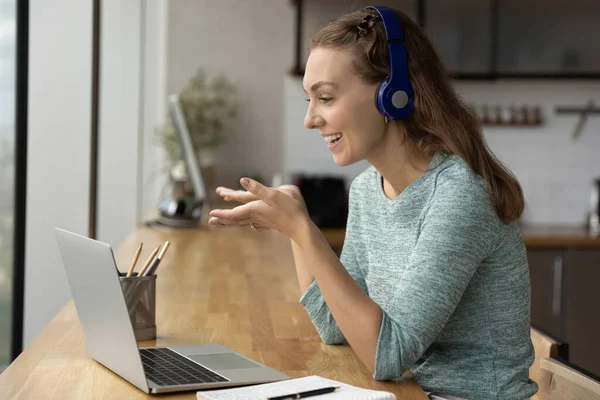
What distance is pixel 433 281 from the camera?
48.8 inches

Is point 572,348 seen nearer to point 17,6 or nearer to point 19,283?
point 19,283

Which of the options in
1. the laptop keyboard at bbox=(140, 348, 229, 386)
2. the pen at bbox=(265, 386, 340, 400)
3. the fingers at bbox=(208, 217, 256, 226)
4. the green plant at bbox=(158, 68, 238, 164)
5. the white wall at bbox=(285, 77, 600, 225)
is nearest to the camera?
the pen at bbox=(265, 386, 340, 400)

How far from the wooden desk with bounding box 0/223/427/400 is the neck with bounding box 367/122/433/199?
325mm

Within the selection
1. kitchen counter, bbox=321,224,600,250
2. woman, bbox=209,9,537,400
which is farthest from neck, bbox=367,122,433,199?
kitchen counter, bbox=321,224,600,250

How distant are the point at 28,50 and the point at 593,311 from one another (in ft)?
10.1

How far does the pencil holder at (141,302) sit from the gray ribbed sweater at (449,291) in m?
0.30

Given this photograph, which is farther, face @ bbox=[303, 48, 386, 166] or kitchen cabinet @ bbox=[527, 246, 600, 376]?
kitchen cabinet @ bbox=[527, 246, 600, 376]

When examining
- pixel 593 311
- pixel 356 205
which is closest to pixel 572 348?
pixel 593 311

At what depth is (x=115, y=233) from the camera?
3846mm

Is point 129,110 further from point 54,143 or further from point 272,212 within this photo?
point 272,212

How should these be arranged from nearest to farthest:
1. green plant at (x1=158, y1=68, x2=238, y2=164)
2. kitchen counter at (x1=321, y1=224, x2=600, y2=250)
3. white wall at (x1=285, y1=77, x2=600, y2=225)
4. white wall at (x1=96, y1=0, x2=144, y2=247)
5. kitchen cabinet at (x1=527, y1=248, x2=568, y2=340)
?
white wall at (x1=96, y1=0, x2=144, y2=247) < kitchen counter at (x1=321, y1=224, x2=600, y2=250) < kitchen cabinet at (x1=527, y1=248, x2=568, y2=340) < green plant at (x1=158, y1=68, x2=238, y2=164) < white wall at (x1=285, y1=77, x2=600, y2=225)

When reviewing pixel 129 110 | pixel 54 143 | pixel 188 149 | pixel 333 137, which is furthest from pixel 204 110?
pixel 333 137

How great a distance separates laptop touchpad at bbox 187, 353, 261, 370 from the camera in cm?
129

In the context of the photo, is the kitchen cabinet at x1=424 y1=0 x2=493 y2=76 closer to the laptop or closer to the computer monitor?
the computer monitor
